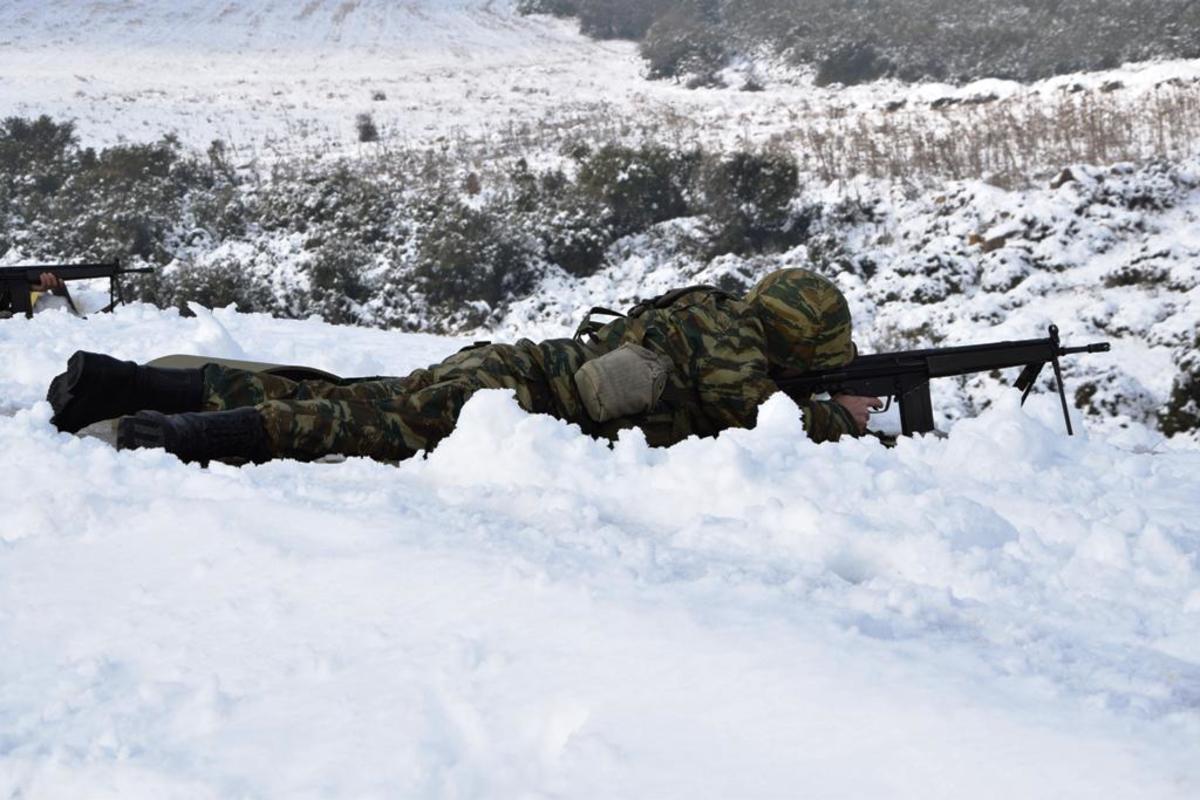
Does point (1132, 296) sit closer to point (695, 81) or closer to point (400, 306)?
point (400, 306)

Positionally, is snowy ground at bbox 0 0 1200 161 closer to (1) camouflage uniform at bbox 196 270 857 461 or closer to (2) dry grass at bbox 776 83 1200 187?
(2) dry grass at bbox 776 83 1200 187

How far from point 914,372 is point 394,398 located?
2120 mm

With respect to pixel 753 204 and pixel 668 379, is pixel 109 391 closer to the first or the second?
pixel 668 379

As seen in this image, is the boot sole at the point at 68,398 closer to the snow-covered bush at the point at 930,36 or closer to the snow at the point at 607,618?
the snow at the point at 607,618

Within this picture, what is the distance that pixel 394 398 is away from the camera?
12.5 ft

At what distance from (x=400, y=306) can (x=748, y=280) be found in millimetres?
4418

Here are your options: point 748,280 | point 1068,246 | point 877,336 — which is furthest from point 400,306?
point 1068,246

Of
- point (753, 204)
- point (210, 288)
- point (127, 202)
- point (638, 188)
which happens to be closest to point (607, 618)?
point (753, 204)

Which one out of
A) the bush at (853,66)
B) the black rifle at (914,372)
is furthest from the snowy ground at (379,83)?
the black rifle at (914,372)

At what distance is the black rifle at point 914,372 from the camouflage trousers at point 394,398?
0.92m

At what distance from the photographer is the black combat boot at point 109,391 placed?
356 centimetres

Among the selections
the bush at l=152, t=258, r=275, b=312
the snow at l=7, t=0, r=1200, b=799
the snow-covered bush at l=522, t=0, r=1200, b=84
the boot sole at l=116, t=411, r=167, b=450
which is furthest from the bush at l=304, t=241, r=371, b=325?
the snow-covered bush at l=522, t=0, r=1200, b=84

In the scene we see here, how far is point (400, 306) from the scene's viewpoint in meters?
14.5

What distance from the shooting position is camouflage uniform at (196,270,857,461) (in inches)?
147
